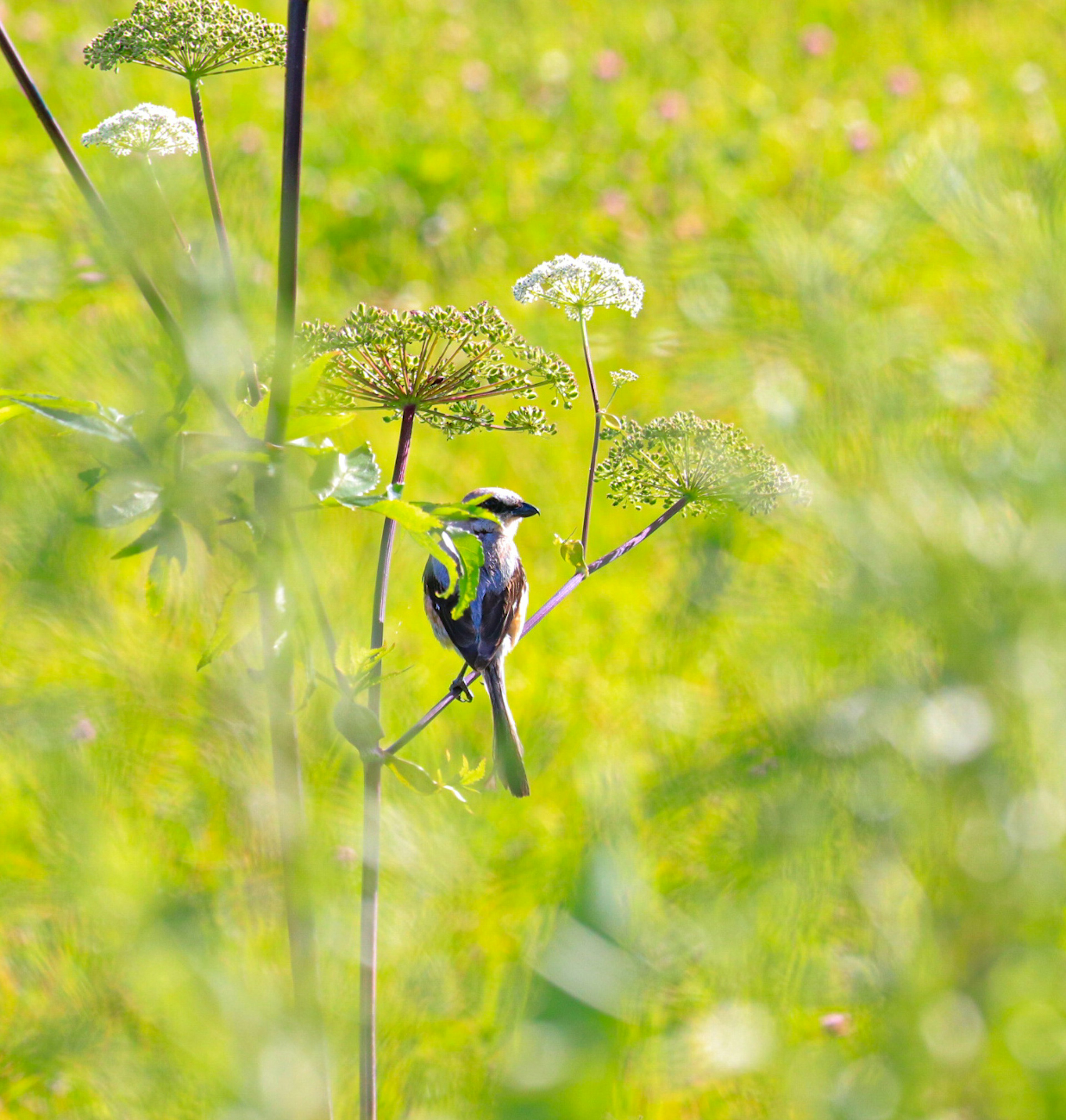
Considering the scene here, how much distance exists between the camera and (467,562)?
743 mm

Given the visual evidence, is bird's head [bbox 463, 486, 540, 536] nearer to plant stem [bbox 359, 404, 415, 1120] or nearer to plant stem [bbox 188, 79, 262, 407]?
plant stem [bbox 359, 404, 415, 1120]

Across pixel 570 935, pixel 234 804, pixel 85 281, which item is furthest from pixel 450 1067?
pixel 85 281

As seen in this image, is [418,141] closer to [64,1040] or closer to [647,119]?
[647,119]

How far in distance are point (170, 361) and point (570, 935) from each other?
1.59ft

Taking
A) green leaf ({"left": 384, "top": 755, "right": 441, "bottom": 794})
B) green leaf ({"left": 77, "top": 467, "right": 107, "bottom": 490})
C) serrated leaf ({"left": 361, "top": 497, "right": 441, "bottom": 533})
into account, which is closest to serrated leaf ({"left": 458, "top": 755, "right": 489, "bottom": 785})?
green leaf ({"left": 384, "top": 755, "right": 441, "bottom": 794})

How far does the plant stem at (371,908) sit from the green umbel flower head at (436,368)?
0.03 metres

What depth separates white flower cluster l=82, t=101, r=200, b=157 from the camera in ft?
2.89

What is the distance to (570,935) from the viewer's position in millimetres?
518

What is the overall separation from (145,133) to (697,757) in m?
0.67

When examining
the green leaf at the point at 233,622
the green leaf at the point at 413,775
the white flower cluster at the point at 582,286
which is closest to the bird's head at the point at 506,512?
the white flower cluster at the point at 582,286

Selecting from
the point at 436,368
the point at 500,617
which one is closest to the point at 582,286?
the point at 436,368

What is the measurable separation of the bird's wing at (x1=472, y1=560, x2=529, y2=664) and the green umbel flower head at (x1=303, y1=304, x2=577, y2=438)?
337 mm

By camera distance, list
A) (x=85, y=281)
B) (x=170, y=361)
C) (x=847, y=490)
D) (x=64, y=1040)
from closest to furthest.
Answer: (x=847, y=490) → (x=170, y=361) → (x=64, y=1040) → (x=85, y=281)

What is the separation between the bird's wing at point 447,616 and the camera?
4.23ft
